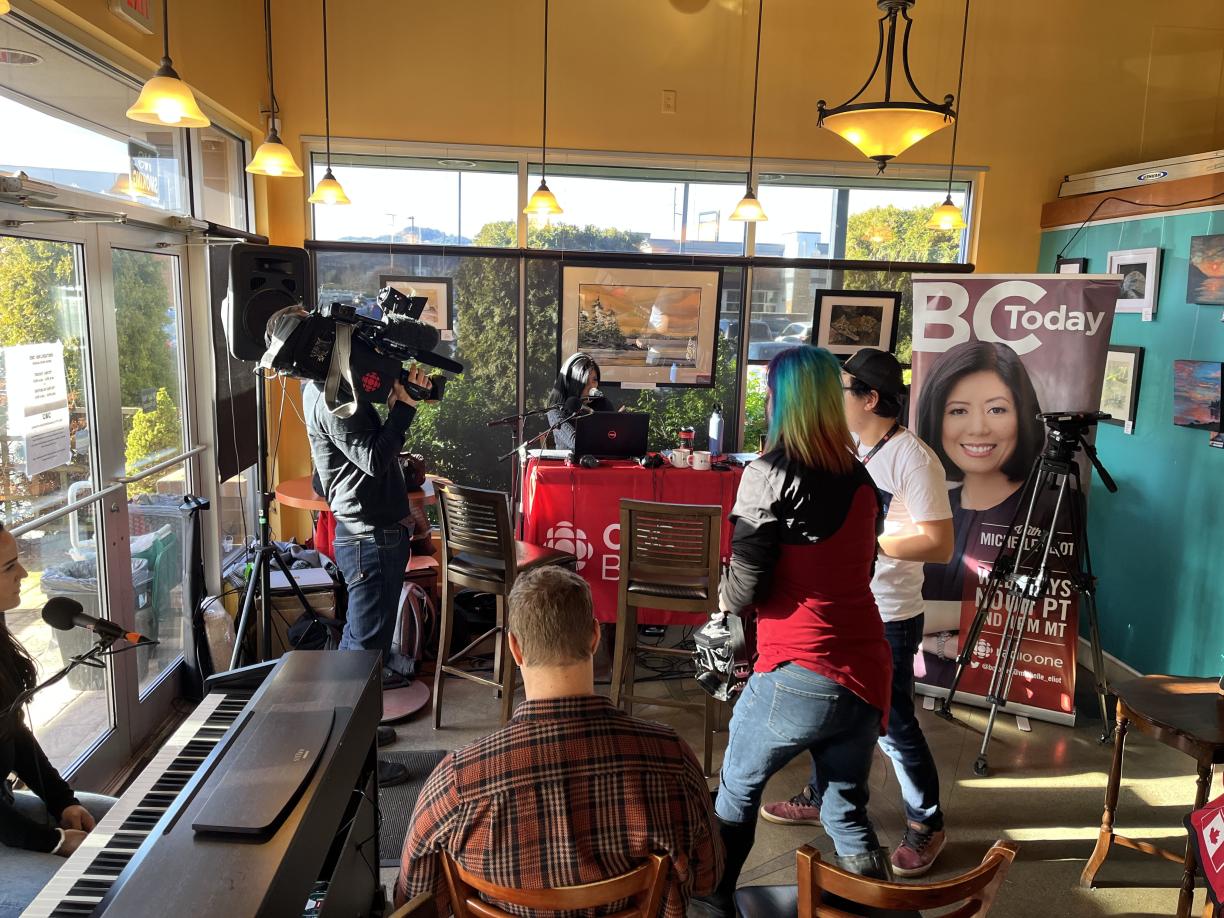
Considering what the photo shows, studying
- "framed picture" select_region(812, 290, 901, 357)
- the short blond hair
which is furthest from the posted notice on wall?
"framed picture" select_region(812, 290, 901, 357)

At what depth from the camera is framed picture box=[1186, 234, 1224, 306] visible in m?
4.07

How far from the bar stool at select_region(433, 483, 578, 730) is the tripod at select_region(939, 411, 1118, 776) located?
2070mm

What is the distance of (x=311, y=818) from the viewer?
157 centimetres

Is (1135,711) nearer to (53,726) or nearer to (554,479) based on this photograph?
(554,479)

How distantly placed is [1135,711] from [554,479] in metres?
2.65

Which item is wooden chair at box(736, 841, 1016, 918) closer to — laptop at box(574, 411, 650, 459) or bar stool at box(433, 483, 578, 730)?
bar stool at box(433, 483, 578, 730)

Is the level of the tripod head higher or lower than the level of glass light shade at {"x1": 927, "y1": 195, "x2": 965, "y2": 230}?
lower

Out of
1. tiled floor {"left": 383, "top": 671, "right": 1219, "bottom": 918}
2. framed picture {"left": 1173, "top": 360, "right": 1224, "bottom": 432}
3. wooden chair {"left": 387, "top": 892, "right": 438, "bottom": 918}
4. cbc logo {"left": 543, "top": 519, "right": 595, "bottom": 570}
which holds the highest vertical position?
framed picture {"left": 1173, "top": 360, "right": 1224, "bottom": 432}

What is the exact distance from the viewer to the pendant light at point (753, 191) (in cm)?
489

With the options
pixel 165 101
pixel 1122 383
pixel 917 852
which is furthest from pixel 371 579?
pixel 1122 383

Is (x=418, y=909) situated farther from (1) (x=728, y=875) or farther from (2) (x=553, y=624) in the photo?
(1) (x=728, y=875)

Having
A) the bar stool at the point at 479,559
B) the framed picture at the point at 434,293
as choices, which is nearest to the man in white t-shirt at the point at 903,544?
the bar stool at the point at 479,559

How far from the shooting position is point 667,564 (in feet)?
11.6

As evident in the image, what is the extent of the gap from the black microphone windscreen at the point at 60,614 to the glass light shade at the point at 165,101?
168 cm
